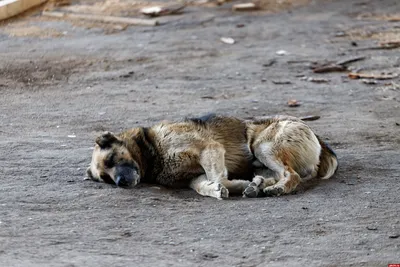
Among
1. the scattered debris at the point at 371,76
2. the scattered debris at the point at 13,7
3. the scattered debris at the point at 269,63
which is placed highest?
the scattered debris at the point at 13,7

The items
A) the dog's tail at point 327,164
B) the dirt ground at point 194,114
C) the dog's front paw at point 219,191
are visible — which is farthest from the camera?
the dog's tail at point 327,164

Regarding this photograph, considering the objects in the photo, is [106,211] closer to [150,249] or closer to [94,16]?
[150,249]

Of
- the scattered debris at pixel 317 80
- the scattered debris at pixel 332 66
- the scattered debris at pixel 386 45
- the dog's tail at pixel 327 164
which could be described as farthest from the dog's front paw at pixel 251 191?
the scattered debris at pixel 386 45

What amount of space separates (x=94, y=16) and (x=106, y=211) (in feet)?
32.3

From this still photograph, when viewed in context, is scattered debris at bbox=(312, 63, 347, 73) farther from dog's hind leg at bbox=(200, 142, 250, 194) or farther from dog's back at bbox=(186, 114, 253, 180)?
dog's hind leg at bbox=(200, 142, 250, 194)

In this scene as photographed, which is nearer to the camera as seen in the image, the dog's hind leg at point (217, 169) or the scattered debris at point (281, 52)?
the dog's hind leg at point (217, 169)

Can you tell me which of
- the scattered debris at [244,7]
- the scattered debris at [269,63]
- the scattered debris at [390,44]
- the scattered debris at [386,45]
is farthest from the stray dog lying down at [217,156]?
the scattered debris at [244,7]

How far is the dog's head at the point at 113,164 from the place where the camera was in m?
7.14

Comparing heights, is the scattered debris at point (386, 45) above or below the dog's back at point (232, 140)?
below

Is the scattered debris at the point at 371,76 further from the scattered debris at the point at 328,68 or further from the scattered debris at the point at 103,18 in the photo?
the scattered debris at the point at 103,18

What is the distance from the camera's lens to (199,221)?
6234 millimetres

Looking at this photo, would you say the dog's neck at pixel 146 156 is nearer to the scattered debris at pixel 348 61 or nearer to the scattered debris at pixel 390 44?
the scattered debris at pixel 348 61

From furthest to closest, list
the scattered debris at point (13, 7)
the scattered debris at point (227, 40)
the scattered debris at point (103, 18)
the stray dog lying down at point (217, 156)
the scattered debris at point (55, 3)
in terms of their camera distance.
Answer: the scattered debris at point (55, 3) → the scattered debris at point (103, 18) → the scattered debris at point (13, 7) → the scattered debris at point (227, 40) → the stray dog lying down at point (217, 156)

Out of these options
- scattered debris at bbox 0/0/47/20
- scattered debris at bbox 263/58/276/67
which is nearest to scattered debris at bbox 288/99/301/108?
scattered debris at bbox 263/58/276/67
